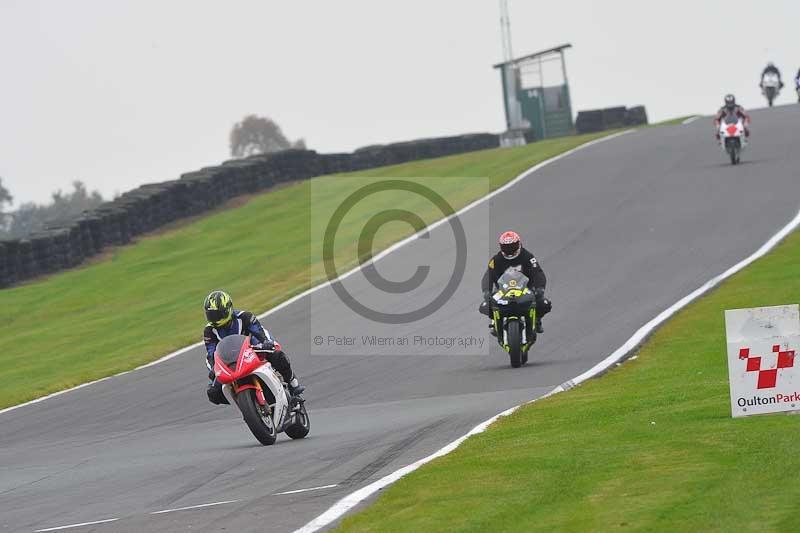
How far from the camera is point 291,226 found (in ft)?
114

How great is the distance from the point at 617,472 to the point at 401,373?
8554 millimetres

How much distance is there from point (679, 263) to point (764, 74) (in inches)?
1236

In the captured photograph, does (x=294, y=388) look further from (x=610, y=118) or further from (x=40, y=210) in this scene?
(x=40, y=210)

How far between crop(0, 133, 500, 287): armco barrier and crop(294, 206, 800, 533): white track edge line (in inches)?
671

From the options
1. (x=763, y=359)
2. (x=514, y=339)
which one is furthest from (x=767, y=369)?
(x=514, y=339)

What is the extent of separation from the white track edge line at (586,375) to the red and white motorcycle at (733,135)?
21.9 ft

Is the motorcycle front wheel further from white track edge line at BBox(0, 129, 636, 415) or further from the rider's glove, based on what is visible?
white track edge line at BBox(0, 129, 636, 415)

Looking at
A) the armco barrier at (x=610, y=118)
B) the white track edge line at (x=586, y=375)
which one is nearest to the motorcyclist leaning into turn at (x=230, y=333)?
the white track edge line at (x=586, y=375)

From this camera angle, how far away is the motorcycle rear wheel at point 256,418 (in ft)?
40.1

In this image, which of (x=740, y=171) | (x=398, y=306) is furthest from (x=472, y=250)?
(x=740, y=171)

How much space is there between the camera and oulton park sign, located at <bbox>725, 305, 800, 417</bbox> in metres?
9.73

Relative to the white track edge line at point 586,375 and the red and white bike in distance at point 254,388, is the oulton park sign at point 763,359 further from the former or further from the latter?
the red and white bike in distance at point 254,388

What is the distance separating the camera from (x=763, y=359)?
980 cm

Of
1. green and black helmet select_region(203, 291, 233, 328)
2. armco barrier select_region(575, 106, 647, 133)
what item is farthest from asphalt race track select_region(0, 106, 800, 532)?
armco barrier select_region(575, 106, 647, 133)
